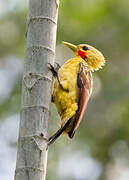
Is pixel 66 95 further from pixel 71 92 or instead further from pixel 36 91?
pixel 36 91

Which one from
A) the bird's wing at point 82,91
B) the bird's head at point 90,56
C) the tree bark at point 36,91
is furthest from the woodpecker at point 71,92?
the tree bark at point 36,91

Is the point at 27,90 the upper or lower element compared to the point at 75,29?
lower

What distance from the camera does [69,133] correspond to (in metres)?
5.11

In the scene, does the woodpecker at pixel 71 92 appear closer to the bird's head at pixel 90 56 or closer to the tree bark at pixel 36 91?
the bird's head at pixel 90 56

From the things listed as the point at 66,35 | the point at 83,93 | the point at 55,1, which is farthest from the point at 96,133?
the point at 55,1

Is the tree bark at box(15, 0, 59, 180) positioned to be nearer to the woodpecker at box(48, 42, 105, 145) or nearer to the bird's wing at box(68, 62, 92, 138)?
the woodpecker at box(48, 42, 105, 145)

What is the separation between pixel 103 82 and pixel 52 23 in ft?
21.9

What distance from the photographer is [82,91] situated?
17.4 ft

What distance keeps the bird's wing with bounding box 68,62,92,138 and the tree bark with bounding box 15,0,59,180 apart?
1.15 meters

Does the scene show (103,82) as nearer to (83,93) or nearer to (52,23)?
(83,93)

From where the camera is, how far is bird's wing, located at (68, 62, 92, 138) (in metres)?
4.99

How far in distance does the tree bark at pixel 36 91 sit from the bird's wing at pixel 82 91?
1150 mm

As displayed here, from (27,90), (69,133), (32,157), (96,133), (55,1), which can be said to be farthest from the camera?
(96,133)

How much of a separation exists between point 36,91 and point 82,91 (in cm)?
160
